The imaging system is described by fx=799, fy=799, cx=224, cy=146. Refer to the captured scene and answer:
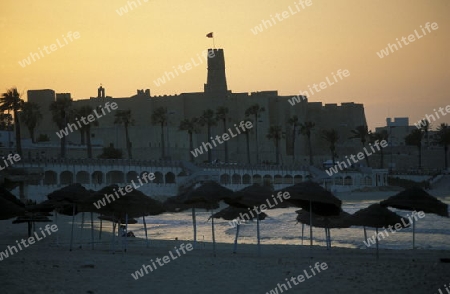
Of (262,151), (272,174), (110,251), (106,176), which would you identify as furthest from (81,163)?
(262,151)

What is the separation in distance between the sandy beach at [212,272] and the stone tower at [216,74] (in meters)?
87.4

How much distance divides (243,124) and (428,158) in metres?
29.0

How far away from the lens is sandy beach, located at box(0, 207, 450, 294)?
16016 mm

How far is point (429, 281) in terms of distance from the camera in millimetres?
17156

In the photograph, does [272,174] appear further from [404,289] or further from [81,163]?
[404,289]

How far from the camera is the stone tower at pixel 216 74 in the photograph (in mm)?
110625

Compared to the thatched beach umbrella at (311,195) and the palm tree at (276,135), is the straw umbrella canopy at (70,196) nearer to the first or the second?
the thatched beach umbrella at (311,195)

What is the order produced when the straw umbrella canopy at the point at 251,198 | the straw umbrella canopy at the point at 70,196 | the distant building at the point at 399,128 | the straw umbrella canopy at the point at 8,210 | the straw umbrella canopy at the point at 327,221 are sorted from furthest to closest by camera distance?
1. the distant building at the point at 399,128
2. the straw umbrella canopy at the point at 327,221
3. the straw umbrella canopy at the point at 70,196
4. the straw umbrella canopy at the point at 251,198
5. the straw umbrella canopy at the point at 8,210

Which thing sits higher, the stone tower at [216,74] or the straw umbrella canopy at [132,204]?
the stone tower at [216,74]

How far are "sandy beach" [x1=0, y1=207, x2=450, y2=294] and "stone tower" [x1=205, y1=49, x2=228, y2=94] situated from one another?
8741 cm

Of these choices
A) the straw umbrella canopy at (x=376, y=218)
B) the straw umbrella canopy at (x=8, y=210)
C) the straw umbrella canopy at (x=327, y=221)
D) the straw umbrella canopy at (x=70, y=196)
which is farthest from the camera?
the straw umbrella canopy at (x=327, y=221)

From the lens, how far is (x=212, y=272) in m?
18.2

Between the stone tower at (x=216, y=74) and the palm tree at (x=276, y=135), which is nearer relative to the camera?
the palm tree at (x=276, y=135)

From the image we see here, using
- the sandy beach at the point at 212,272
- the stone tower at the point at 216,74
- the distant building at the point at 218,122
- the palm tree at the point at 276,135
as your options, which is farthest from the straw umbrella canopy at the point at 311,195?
the stone tower at the point at 216,74
